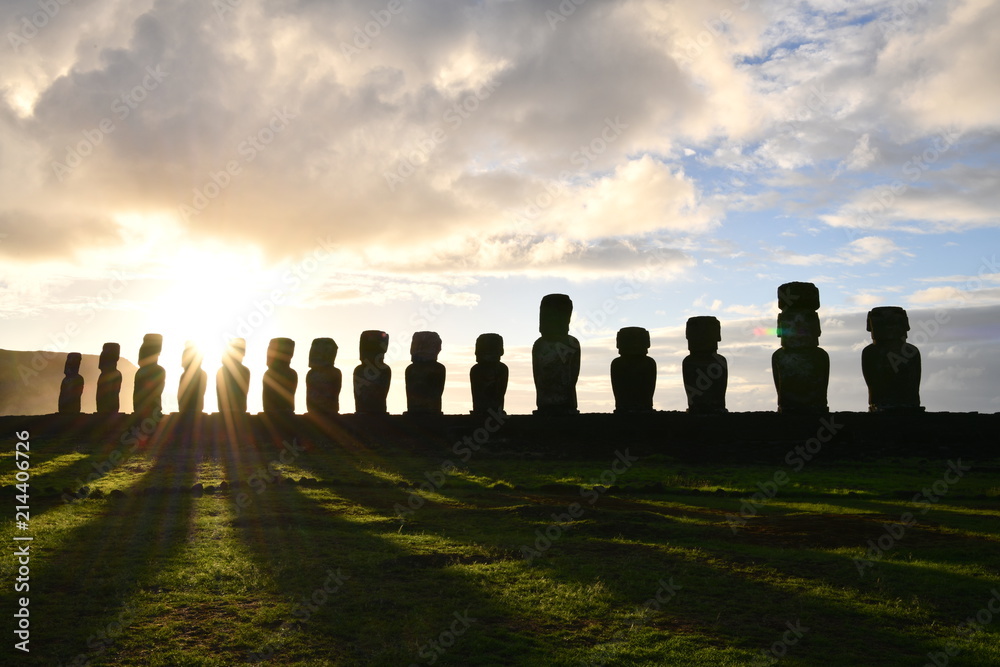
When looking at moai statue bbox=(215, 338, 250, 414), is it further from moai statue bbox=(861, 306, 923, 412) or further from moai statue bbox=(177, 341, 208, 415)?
moai statue bbox=(861, 306, 923, 412)

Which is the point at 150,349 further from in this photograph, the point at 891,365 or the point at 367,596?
the point at 367,596

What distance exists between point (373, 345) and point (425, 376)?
1.77 m

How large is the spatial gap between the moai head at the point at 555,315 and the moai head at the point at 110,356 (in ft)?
44.3

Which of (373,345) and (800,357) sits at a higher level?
(373,345)

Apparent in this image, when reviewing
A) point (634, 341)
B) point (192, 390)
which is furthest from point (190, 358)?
point (634, 341)

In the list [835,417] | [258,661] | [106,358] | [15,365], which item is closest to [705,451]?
[835,417]

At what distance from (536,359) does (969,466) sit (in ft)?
25.7

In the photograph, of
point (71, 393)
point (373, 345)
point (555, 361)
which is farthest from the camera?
point (71, 393)

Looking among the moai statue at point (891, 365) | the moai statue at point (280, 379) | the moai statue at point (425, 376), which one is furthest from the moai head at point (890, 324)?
the moai statue at point (280, 379)

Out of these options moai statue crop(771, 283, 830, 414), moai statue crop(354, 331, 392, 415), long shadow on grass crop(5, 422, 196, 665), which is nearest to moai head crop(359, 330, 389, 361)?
moai statue crop(354, 331, 392, 415)

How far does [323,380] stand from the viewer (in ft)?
Result: 66.1

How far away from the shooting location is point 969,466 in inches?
531

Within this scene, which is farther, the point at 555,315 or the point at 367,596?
the point at 555,315

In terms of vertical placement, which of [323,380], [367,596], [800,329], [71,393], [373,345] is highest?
[800,329]
